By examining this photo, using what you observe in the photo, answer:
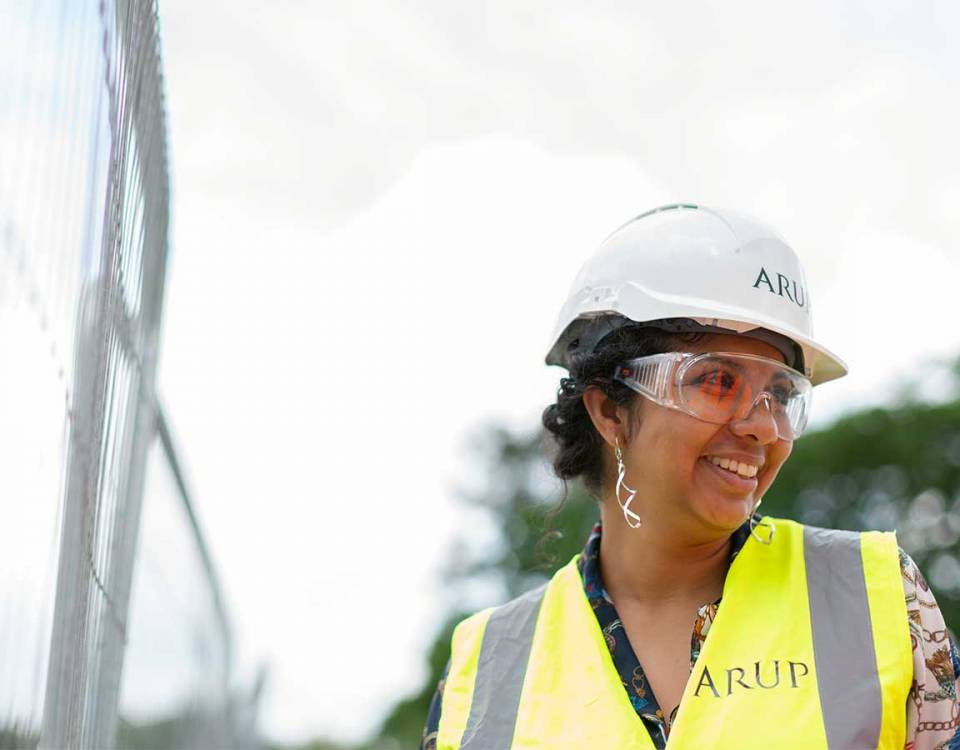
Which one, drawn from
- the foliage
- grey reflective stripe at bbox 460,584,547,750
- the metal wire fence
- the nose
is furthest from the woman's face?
the foliage

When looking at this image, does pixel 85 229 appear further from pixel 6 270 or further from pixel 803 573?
pixel 803 573

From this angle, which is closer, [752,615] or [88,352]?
[88,352]

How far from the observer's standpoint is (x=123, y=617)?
347 centimetres

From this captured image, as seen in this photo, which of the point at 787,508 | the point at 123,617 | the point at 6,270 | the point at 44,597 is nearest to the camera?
the point at 6,270

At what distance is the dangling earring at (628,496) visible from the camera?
11.4 ft

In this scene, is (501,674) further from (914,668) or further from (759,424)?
(914,668)

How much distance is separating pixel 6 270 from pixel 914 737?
2.06 m

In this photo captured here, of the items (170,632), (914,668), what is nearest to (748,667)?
(914,668)

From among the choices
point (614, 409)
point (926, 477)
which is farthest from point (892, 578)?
point (926, 477)

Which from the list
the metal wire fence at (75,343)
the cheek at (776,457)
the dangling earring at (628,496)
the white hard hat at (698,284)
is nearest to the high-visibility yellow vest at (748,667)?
the cheek at (776,457)

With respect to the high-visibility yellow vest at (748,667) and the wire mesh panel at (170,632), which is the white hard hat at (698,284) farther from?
the wire mesh panel at (170,632)

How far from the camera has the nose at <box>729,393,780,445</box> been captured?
127 inches

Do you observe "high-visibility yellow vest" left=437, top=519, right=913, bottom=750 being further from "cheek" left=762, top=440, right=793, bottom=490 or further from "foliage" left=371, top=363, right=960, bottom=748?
"foliage" left=371, top=363, right=960, bottom=748

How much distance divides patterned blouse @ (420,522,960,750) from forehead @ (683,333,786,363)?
45 cm
